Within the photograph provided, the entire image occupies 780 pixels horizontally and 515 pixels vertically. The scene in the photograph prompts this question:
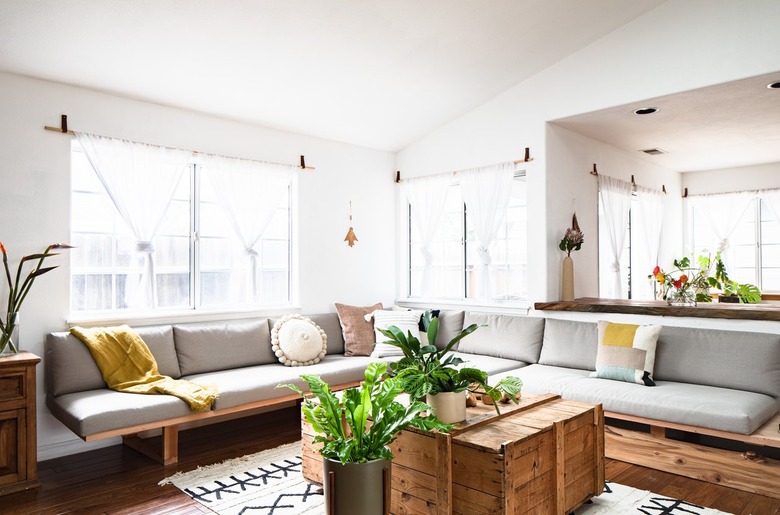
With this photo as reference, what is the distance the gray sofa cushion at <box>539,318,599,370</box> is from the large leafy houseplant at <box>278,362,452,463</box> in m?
2.23

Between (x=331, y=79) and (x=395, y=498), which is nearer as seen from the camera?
(x=395, y=498)

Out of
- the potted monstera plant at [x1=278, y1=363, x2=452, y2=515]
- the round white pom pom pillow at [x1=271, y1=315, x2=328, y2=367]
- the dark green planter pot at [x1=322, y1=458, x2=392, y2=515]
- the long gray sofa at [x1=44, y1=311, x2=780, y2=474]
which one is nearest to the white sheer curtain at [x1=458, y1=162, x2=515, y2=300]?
the long gray sofa at [x1=44, y1=311, x2=780, y2=474]

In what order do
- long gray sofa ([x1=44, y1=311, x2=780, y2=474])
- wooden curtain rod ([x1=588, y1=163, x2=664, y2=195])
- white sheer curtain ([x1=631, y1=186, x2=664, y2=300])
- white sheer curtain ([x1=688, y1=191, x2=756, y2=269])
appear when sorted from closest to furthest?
long gray sofa ([x1=44, y1=311, x2=780, y2=474])
wooden curtain rod ([x1=588, y1=163, x2=664, y2=195])
white sheer curtain ([x1=631, y1=186, x2=664, y2=300])
white sheer curtain ([x1=688, y1=191, x2=756, y2=269])

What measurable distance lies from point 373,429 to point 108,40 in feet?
9.20

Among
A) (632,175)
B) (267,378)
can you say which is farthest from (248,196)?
(632,175)

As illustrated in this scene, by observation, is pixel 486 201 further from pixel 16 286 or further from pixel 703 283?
pixel 16 286

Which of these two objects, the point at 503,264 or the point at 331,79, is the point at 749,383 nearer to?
the point at 503,264

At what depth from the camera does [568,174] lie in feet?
16.4

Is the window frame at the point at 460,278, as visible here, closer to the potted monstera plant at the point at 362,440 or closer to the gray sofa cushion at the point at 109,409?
the potted monstera plant at the point at 362,440

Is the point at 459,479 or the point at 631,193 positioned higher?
the point at 631,193

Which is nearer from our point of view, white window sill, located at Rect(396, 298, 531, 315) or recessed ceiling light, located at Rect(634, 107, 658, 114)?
recessed ceiling light, located at Rect(634, 107, 658, 114)

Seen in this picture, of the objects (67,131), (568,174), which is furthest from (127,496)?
(568,174)

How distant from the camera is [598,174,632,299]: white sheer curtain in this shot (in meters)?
5.55

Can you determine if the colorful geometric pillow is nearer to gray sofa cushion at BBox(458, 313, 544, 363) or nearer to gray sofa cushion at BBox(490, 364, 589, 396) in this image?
gray sofa cushion at BBox(490, 364, 589, 396)
